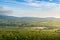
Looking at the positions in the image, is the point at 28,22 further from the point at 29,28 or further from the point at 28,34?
the point at 28,34

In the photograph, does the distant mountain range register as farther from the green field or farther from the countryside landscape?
the green field

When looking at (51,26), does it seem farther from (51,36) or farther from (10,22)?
(10,22)

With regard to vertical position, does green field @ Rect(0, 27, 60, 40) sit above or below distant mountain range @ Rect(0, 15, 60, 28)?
below

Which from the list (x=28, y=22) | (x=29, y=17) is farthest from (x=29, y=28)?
(x=29, y=17)

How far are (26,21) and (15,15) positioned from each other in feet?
2.39

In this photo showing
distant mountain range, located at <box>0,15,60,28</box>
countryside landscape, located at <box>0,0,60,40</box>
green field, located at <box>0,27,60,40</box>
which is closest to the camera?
green field, located at <box>0,27,60,40</box>

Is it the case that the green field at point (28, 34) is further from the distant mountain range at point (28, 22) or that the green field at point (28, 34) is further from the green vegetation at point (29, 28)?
the distant mountain range at point (28, 22)

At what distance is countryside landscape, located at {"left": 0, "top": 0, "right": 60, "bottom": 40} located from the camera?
53.1ft

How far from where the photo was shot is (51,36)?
1608 centimetres

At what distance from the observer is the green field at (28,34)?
16016mm

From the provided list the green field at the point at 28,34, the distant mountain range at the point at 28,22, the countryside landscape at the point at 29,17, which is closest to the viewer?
the green field at the point at 28,34

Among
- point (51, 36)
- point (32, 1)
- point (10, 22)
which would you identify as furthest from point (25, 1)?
point (51, 36)

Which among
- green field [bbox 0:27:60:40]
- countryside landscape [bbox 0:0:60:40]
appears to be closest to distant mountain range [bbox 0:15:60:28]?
countryside landscape [bbox 0:0:60:40]

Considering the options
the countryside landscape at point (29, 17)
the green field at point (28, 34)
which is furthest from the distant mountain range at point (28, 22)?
the green field at point (28, 34)
